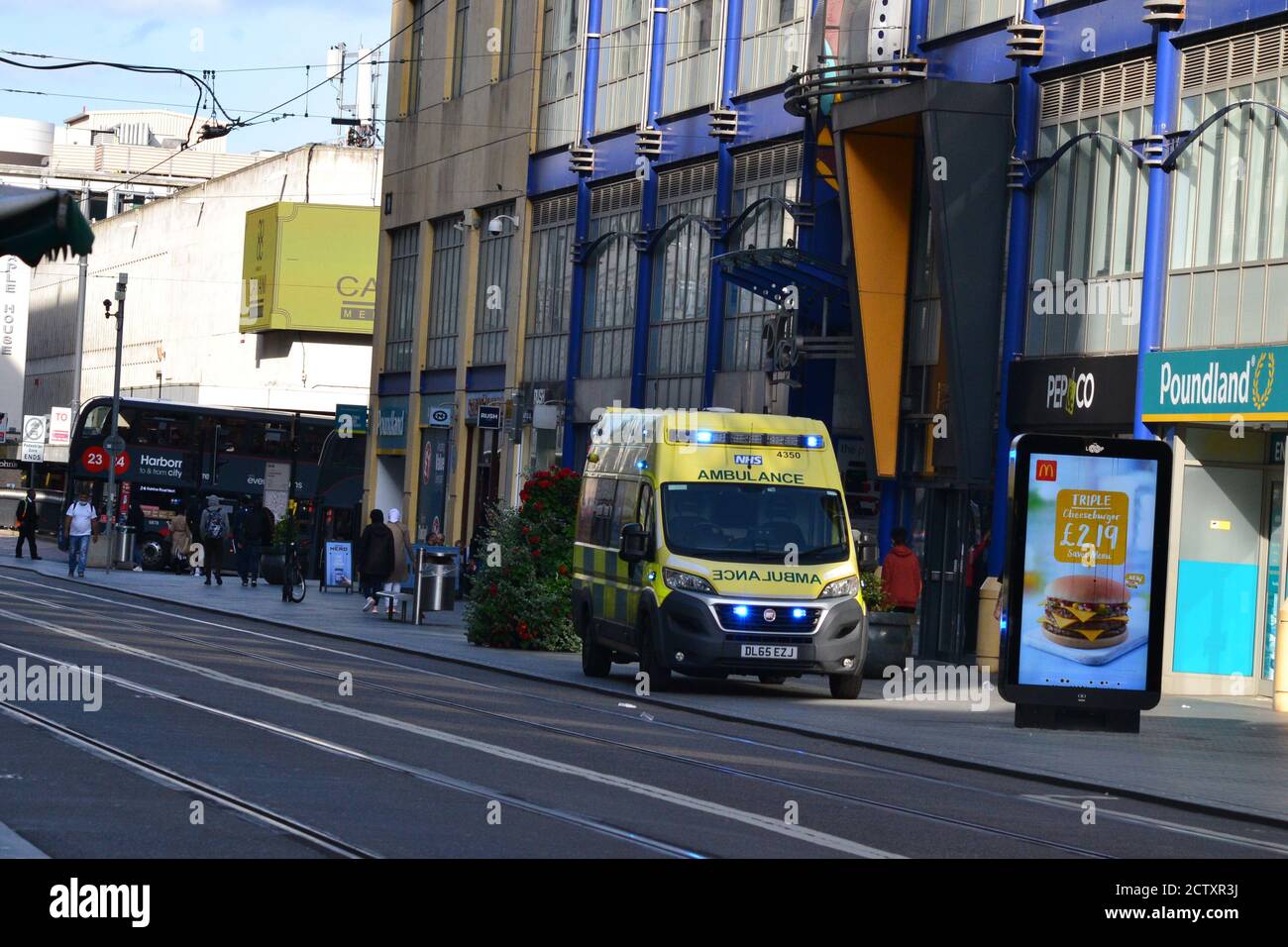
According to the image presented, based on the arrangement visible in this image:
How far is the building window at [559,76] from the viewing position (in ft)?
146

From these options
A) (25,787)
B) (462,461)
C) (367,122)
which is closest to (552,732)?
(25,787)

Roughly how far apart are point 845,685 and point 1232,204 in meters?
7.40

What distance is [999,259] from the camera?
29.2 metres

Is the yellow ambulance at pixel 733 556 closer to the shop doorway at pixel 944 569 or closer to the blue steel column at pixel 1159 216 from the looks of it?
the blue steel column at pixel 1159 216

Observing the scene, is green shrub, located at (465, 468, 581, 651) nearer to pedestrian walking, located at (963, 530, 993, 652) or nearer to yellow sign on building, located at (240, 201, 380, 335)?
pedestrian walking, located at (963, 530, 993, 652)

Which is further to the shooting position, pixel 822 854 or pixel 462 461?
pixel 462 461

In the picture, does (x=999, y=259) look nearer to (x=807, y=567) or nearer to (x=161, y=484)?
(x=807, y=567)

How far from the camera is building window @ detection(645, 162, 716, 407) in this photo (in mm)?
38875

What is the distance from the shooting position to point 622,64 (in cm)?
4259

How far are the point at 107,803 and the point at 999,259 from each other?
20.0 meters

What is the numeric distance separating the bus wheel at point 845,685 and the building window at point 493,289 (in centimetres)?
2563

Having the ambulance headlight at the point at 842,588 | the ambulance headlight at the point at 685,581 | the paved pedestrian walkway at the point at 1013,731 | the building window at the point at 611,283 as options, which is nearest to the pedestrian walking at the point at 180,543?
the building window at the point at 611,283

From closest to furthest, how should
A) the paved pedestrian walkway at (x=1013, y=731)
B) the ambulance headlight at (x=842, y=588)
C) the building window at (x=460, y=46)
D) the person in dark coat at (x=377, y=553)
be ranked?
the paved pedestrian walkway at (x=1013, y=731)
the ambulance headlight at (x=842, y=588)
the person in dark coat at (x=377, y=553)
the building window at (x=460, y=46)

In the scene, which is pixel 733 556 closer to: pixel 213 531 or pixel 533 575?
pixel 533 575
